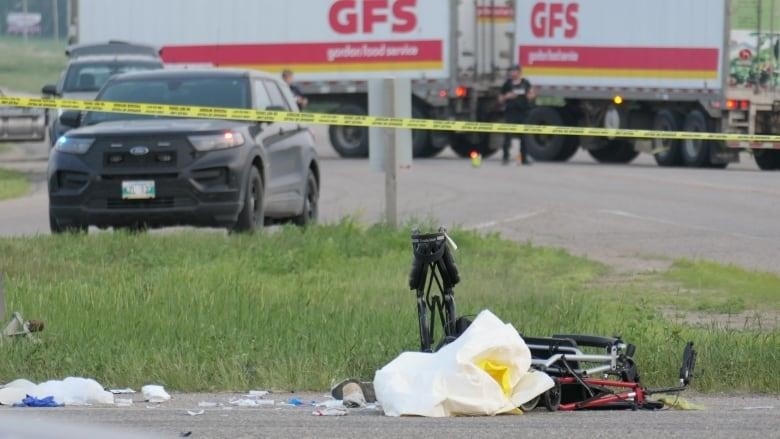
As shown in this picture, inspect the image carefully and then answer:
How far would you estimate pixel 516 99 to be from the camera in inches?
1371

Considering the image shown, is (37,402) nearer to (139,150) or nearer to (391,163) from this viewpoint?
(139,150)

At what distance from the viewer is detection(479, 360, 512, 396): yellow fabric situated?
8.30m

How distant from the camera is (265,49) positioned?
3866cm

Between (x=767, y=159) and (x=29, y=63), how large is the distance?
68820 millimetres

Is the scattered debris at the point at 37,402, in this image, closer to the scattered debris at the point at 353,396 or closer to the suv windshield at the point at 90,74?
the scattered debris at the point at 353,396

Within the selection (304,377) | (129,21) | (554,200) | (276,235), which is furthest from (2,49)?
(304,377)

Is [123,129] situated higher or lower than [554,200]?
higher

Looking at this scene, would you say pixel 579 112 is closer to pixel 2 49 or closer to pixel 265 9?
pixel 265 9

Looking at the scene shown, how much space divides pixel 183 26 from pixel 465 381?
103 feet

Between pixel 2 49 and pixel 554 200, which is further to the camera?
pixel 2 49

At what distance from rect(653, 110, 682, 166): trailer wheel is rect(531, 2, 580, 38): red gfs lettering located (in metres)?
2.54

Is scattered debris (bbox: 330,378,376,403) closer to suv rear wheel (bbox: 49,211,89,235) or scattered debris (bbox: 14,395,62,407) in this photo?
scattered debris (bbox: 14,395,62,407)

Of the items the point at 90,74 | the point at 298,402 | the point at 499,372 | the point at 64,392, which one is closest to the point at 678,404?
the point at 499,372

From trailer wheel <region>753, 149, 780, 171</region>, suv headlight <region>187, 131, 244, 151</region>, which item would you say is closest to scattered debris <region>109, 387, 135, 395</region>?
suv headlight <region>187, 131, 244, 151</region>
